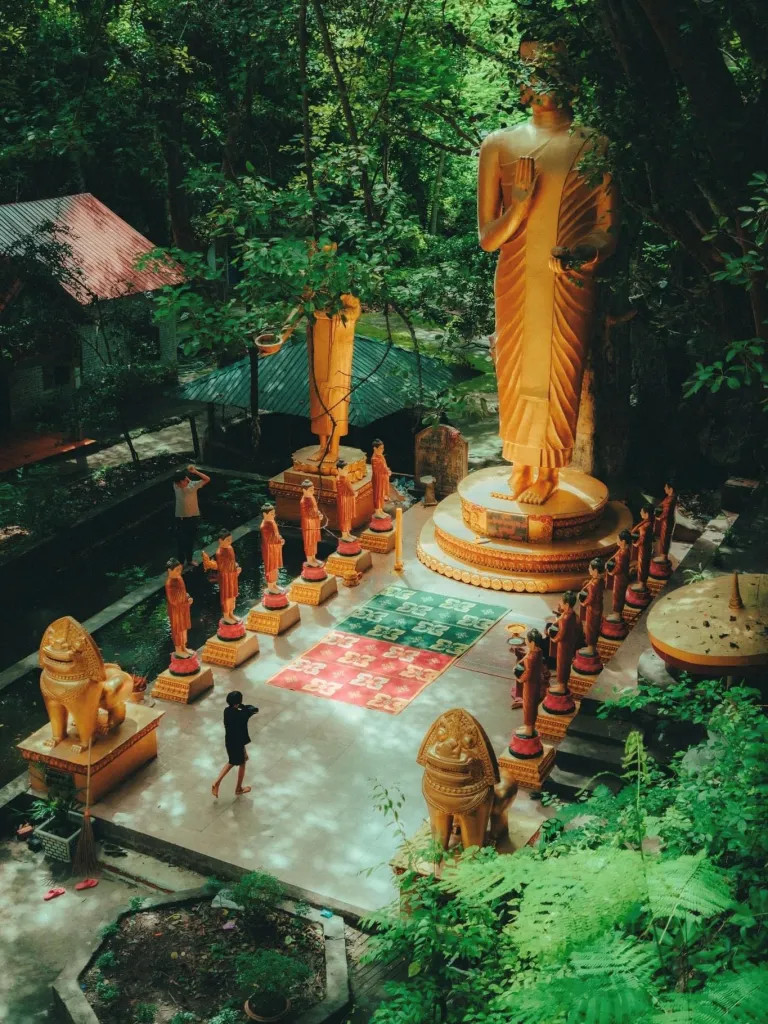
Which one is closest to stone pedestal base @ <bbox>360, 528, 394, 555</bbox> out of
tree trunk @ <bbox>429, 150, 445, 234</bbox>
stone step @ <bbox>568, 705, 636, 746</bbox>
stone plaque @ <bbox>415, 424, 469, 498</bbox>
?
stone plaque @ <bbox>415, 424, 469, 498</bbox>

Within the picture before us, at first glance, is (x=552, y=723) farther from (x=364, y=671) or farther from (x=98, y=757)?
(x=98, y=757)

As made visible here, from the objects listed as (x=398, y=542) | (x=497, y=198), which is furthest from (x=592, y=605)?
(x=497, y=198)

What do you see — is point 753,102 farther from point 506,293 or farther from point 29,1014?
point 29,1014

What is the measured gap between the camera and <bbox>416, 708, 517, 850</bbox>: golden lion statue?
740cm

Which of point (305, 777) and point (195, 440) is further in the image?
point (195, 440)

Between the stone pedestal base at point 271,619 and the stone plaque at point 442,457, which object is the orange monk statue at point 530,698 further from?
the stone plaque at point 442,457

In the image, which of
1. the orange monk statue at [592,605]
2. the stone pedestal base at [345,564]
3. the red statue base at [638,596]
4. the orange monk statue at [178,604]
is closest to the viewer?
the orange monk statue at [178,604]

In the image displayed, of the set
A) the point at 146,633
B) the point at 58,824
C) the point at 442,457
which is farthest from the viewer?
the point at 442,457

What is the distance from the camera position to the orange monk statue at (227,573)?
37.7ft

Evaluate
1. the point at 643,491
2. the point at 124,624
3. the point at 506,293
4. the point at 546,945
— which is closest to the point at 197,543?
the point at 124,624

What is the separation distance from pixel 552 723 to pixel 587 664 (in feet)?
2.56

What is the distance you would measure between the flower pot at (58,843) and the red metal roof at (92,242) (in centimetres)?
1048

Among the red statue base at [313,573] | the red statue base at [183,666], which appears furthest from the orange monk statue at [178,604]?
the red statue base at [313,573]

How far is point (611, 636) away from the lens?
469 inches
